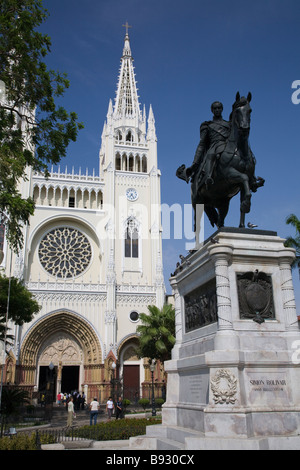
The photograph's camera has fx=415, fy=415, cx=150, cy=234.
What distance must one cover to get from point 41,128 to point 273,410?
8.80m

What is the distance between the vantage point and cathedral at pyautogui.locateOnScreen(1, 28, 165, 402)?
34469 millimetres

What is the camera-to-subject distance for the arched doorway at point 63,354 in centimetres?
3388

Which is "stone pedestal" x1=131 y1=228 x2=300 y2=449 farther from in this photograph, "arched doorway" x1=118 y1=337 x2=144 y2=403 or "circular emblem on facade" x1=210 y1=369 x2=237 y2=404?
"arched doorway" x1=118 y1=337 x2=144 y2=403

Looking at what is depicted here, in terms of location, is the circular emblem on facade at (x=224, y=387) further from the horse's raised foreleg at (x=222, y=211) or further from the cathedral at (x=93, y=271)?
the cathedral at (x=93, y=271)

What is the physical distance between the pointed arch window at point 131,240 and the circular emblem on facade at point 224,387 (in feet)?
110

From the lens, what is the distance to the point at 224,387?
5.41 metres

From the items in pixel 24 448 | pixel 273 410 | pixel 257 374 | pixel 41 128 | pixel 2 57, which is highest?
pixel 2 57

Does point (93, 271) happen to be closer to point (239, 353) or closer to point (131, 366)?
point (131, 366)

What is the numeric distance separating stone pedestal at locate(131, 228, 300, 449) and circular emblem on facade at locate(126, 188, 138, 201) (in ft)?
110

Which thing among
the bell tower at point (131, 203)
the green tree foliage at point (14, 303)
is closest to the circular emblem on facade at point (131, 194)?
the bell tower at point (131, 203)

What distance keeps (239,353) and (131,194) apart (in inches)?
1403

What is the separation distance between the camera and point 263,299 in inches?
242
